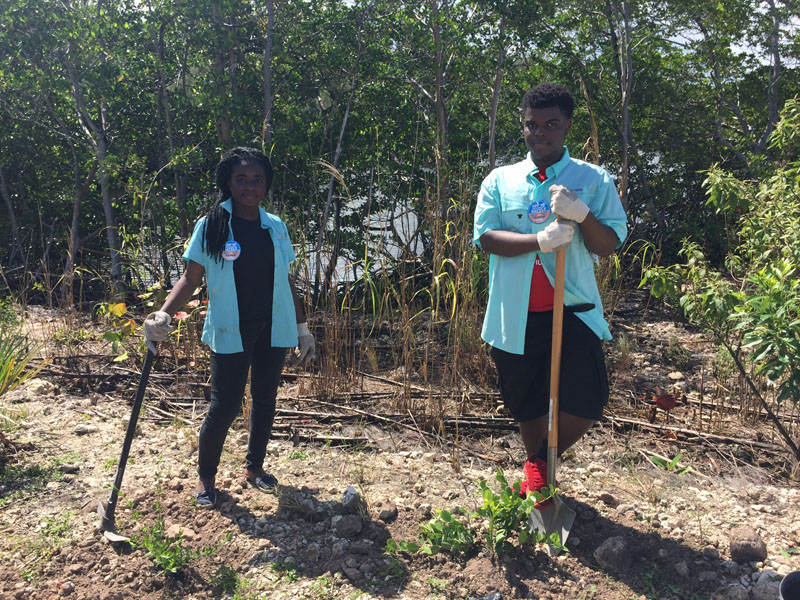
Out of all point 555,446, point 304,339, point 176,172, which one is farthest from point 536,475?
point 176,172

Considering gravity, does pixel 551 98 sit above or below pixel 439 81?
below

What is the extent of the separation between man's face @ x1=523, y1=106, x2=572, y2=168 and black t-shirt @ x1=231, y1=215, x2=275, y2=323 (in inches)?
46.7

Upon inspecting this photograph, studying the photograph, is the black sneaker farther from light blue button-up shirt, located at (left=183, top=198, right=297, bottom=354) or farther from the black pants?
light blue button-up shirt, located at (left=183, top=198, right=297, bottom=354)

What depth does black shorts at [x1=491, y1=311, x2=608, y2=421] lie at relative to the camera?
8.38 feet

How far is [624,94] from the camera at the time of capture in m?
6.45

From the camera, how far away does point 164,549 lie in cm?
251

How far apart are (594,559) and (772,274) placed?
1.44 m

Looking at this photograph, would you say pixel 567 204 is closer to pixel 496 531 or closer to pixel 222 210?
pixel 496 531

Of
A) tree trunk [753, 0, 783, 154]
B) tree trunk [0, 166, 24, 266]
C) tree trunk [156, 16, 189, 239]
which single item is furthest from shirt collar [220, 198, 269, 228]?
tree trunk [753, 0, 783, 154]

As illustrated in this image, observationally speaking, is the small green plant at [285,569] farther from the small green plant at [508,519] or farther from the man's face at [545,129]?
the man's face at [545,129]

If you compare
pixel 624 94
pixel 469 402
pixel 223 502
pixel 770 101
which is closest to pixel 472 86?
pixel 624 94

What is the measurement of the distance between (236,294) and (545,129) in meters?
1.41

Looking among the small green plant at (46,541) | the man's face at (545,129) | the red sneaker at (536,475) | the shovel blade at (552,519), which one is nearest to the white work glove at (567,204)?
the man's face at (545,129)

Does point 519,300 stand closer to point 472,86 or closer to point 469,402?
point 469,402
